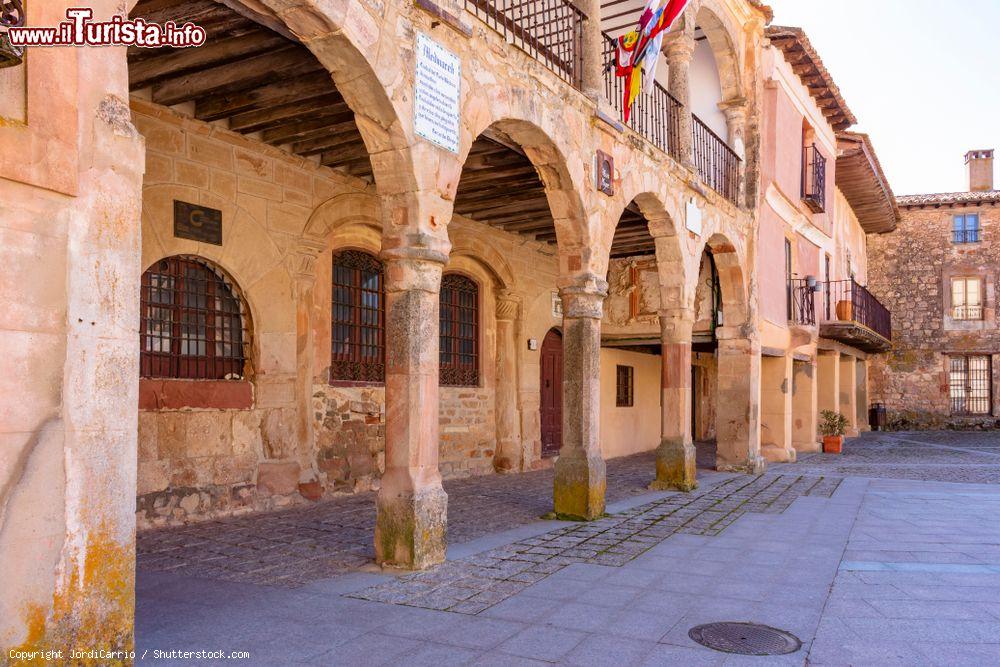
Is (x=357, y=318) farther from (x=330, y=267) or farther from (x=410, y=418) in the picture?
(x=410, y=418)

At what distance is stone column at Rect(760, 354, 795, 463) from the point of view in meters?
14.8

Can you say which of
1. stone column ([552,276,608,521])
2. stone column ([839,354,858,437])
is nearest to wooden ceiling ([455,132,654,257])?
stone column ([552,276,608,521])

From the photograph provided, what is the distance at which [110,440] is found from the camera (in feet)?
10.5

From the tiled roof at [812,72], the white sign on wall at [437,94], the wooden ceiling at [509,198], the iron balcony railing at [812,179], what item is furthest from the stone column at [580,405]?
the iron balcony railing at [812,179]

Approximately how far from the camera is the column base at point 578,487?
7.49 meters

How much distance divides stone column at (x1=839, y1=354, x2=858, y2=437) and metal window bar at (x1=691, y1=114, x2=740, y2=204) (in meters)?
11.6

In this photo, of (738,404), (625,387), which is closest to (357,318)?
Answer: (738,404)

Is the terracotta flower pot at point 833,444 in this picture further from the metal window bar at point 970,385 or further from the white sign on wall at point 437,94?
the white sign on wall at point 437,94

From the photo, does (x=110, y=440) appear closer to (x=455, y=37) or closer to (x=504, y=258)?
(x=455, y=37)

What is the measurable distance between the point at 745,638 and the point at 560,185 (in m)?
4.52

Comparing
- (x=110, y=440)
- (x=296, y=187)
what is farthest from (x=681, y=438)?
(x=110, y=440)

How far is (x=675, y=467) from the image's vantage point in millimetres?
9883

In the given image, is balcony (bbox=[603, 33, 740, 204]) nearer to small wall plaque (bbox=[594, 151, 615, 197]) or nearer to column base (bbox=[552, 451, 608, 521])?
small wall plaque (bbox=[594, 151, 615, 197])

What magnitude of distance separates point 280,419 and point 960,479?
32.3 ft
